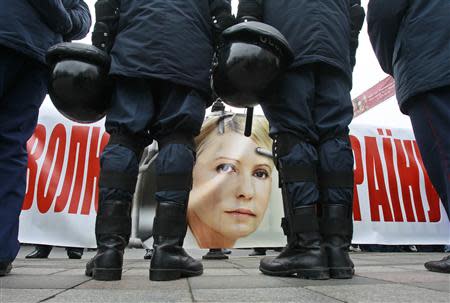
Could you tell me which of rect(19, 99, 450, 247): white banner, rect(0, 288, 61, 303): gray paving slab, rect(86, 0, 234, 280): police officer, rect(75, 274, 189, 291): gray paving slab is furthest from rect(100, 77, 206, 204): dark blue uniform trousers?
rect(19, 99, 450, 247): white banner

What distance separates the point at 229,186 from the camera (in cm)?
339

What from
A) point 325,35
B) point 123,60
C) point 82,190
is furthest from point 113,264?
point 82,190

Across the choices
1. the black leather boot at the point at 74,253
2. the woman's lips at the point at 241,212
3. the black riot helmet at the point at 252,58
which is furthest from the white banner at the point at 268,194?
the black riot helmet at the point at 252,58

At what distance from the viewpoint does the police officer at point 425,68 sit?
176 centimetres

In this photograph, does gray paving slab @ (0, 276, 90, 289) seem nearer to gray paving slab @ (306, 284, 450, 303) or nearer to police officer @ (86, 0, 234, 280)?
police officer @ (86, 0, 234, 280)

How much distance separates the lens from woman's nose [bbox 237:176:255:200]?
3423mm

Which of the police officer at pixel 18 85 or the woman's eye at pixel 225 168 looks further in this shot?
the woman's eye at pixel 225 168

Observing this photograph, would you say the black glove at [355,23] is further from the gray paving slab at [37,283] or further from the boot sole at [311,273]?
the gray paving slab at [37,283]

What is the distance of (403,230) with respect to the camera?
4066 mm

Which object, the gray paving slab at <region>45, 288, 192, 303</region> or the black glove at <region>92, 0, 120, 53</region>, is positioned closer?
the gray paving slab at <region>45, 288, 192, 303</region>

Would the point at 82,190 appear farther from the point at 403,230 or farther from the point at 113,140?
the point at 403,230

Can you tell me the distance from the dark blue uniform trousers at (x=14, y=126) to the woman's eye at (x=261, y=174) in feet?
6.96

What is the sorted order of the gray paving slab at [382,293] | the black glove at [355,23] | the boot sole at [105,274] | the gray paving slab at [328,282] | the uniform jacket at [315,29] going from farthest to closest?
the black glove at [355,23] < the uniform jacket at [315,29] < the boot sole at [105,274] < the gray paving slab at [328,282] < the gray paving slab at [382,293]

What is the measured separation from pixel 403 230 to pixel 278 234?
1.44 m
